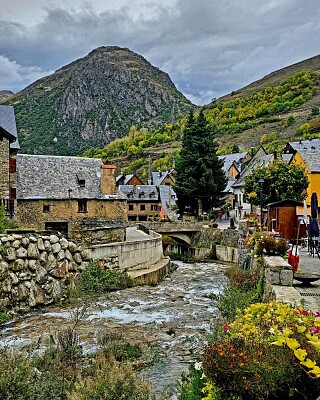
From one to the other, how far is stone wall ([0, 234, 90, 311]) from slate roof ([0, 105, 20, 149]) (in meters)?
16.0

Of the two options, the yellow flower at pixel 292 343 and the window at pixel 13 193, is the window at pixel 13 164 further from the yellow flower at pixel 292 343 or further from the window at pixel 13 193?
the yellow flower at pixel 292 343

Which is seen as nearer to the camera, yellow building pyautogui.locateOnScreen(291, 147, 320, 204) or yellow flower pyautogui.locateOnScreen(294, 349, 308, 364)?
yellow flower pyautogui.locateOnScreen(294, 349, 308, 364)

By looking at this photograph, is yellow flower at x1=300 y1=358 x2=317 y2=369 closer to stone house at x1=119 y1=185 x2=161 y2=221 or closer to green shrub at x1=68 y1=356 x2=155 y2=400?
green shrub at x1=68 y1=356 x2=155 y2=400

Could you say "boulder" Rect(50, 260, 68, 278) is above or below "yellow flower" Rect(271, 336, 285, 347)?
below

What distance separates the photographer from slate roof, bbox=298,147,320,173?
39.2m

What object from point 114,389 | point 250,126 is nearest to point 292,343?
point 114,389

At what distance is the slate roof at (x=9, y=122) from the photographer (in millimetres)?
31156

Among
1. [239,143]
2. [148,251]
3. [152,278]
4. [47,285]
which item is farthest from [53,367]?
[239,143]

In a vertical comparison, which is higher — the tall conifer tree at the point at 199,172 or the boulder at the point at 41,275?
the tall conifer tree at the point at 199,172

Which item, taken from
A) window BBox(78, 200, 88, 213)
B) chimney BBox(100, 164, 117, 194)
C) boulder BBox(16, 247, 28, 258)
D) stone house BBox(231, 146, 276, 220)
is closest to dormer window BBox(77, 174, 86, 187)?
chimney BBox(100, 164, 117, 194)

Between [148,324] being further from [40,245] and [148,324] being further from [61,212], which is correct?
[61,212]

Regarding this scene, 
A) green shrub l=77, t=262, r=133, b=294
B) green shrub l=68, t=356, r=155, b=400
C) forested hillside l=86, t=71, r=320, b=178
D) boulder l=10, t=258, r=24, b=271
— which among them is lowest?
green shrub l=77, t=262, r=133, b=294

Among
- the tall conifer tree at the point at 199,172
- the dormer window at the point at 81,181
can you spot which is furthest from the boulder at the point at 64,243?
the tall conifer tree at the point at 199,172

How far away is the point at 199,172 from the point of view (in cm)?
4609
